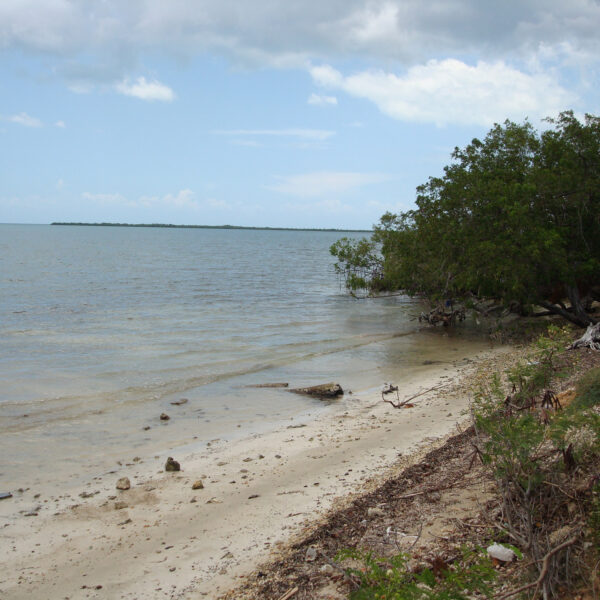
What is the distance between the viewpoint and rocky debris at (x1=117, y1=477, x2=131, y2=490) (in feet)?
24.7

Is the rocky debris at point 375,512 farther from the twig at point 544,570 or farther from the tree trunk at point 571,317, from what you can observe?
the tree trunk at point 571,317

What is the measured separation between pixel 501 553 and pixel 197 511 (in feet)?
12.4

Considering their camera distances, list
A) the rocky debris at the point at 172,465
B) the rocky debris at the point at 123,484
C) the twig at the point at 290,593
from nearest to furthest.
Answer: the twig at the point at 290,593
the rocky debris at the point at 123,484
the rocky debris at the point at 172,465

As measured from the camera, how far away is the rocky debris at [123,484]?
7.53 metres

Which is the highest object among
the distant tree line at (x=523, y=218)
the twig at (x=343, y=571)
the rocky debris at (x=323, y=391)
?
the distant tree line at (x=523, y=218)

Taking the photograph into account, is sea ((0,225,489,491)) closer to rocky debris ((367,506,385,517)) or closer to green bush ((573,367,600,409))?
rocky debris ((367,506,385,517))

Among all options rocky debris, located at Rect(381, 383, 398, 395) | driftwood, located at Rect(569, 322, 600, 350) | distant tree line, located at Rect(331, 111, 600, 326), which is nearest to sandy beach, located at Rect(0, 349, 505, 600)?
rocky debris, located at Rect(381, 383, 398, 395)

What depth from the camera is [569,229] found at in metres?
15.7

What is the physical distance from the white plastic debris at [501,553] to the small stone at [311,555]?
58.6 inches

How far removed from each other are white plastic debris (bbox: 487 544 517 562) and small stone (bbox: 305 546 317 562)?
4.88 ft

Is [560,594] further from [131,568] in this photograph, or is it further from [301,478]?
[301,478]

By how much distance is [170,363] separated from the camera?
15.5 metres

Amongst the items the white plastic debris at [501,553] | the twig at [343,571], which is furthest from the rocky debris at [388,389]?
the white plastic debris at [501,553]

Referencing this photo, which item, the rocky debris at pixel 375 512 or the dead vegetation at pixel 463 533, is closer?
the dead vegetation at pixel 463 533
